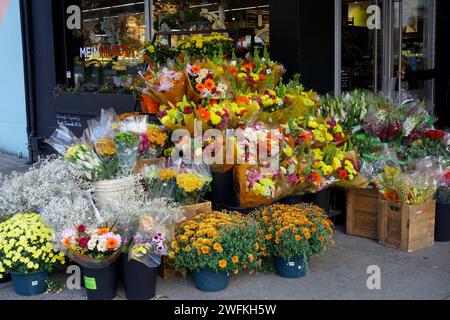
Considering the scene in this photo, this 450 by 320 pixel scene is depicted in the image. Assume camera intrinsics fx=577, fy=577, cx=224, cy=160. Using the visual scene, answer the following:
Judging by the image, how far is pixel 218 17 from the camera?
793 cm

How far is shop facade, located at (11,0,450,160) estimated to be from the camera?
21.3ft

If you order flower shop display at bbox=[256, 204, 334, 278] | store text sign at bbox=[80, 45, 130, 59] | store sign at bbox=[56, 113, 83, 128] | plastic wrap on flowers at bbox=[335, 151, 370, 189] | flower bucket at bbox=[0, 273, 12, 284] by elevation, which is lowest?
flower bucket at bbox=[0, 273, 12, 284]

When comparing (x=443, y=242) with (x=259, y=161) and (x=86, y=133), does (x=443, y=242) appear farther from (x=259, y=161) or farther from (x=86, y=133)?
(x=86, y=133)

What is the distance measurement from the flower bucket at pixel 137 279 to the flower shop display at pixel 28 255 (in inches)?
22.2

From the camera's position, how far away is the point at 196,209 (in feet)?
14.3

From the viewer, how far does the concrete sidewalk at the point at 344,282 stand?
3.98 m

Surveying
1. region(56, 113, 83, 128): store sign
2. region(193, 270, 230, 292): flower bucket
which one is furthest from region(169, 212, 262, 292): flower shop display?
region(56, 113, 83, 128): store sign

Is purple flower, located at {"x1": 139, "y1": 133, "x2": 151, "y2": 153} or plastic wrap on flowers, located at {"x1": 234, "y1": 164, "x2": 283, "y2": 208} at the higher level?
purple flower, located at {"x1": 139, "y1": 133, "x2": 151, "y2": 153}

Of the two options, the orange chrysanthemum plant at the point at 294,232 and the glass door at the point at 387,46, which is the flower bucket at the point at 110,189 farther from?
the glass door at the point at 387,46

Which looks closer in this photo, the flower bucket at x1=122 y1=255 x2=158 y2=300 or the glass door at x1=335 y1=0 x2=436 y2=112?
the flower bucket at x1=122 y1=255 x2=158 y2=300

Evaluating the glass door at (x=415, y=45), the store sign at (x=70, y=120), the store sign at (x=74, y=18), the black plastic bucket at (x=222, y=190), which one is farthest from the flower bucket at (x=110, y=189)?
the store sign at (x=74, y=18)

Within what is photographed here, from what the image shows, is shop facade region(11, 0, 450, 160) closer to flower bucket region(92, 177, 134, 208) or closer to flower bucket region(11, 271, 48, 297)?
flower bucket region(92, 177, 134, 208)

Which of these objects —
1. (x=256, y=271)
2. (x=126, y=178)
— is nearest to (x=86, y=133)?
(x=126, y=178)

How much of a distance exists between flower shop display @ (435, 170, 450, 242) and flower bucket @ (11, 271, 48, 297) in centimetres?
333
